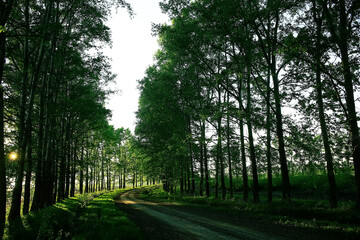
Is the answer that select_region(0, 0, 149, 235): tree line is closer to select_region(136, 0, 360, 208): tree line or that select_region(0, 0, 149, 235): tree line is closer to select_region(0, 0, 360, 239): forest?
select_region(0, 0, 360, 239): forest

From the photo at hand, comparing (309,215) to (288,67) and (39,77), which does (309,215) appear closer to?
(288,67)

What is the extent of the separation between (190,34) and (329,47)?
8046 mm

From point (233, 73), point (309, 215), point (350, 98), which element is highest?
point (233, 73)

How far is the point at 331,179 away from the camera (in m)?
11.5

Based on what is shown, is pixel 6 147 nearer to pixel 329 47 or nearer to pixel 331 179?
pixel 329 47

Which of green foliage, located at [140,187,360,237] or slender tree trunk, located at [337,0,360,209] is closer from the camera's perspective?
green foliage, located at [140,187,360,237]

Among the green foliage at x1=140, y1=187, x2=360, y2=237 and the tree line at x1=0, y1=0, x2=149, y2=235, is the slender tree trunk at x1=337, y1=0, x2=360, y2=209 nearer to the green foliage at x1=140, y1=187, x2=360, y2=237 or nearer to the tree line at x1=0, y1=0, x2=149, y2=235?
the green foliage at x1=140, y1=187, x2=360, y2=237

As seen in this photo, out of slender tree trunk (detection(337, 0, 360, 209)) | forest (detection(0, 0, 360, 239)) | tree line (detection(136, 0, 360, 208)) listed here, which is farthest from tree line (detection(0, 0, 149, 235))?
slender tree trunk (detection(337, 0, 360, 209))

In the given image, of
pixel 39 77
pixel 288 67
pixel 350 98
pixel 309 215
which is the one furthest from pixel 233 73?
pixel 39 77

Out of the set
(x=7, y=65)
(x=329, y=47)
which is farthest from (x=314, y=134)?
(x=7, y=65)

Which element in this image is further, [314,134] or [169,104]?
[169,104]

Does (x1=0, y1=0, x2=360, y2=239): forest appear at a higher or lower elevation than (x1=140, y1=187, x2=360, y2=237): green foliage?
higher

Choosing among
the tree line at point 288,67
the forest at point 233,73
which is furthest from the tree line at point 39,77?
the tree line at point 288,67

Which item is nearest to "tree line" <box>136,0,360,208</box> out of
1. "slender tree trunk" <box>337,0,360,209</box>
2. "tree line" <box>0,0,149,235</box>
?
"slender tree trunk" <box>337,0,360,209</box>
